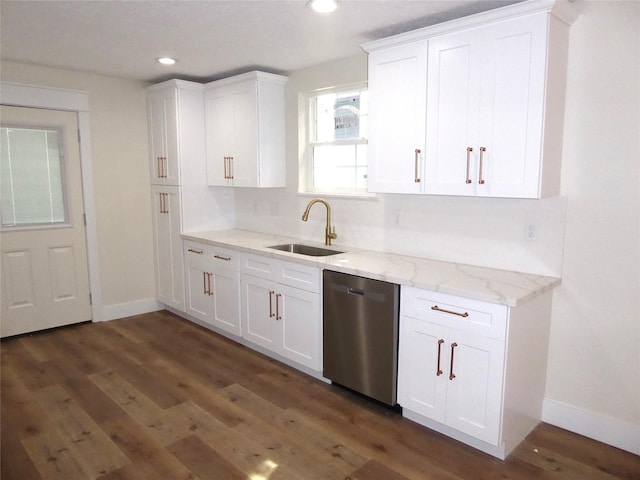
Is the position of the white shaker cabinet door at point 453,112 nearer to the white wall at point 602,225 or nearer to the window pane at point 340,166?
the white wall at point 602,225

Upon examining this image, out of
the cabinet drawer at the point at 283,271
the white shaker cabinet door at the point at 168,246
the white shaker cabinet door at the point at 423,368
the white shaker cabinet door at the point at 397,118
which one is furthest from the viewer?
the white shaker cabinet door at the point at 168,246

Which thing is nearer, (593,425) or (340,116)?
(593,425)

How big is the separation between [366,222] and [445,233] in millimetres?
692

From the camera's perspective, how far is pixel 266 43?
127 inches

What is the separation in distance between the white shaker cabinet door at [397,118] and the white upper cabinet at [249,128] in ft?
4.23

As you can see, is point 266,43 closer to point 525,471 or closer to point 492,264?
point 492,264

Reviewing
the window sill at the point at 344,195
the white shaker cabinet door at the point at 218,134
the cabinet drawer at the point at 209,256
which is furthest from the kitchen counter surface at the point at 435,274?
the white shaker cabinet door at the point at 218,134

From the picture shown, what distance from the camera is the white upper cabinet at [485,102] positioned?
90.0 inches

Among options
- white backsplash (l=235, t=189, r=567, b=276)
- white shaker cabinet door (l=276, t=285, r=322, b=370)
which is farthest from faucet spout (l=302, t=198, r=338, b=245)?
white shaker cabinet door (l=276, t=285, r=322, b=370)

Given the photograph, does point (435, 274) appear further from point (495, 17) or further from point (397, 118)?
point (495, 17)

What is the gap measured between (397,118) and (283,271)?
1.36 m

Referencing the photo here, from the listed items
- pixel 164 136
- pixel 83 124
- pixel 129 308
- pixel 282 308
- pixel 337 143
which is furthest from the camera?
pixel 129 308

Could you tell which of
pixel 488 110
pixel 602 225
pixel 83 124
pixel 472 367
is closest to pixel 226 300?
pixel 83 124

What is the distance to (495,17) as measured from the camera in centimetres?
236
